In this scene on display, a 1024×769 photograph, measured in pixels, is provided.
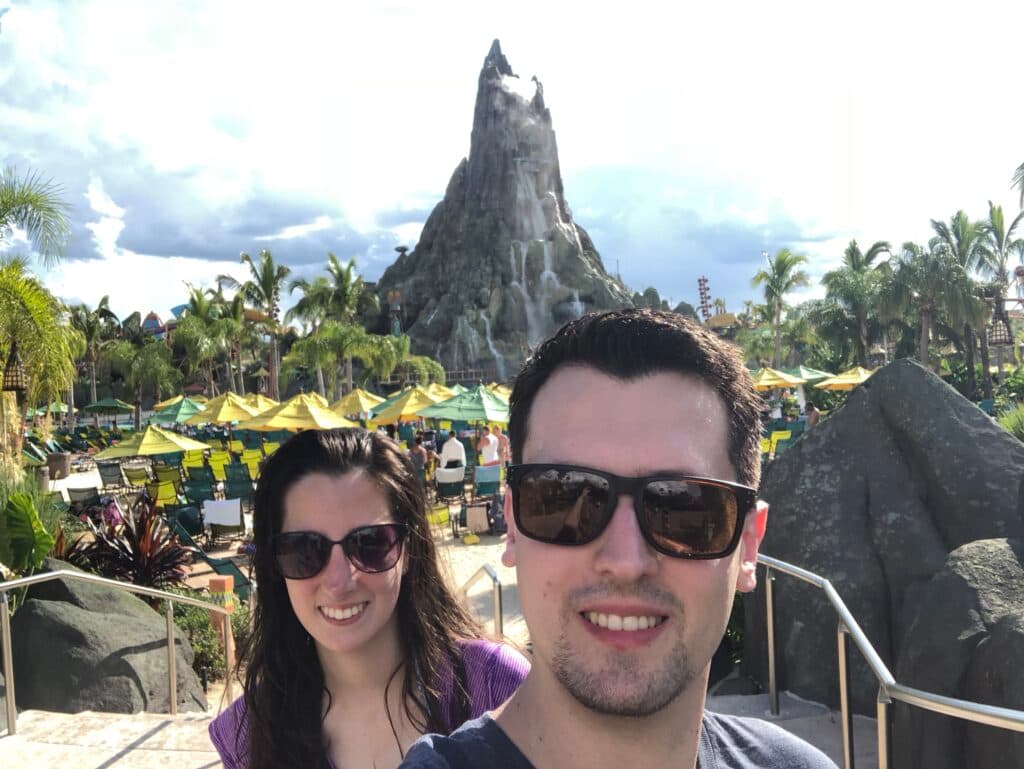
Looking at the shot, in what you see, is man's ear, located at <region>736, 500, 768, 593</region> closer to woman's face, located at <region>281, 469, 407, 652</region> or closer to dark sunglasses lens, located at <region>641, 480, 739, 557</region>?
dark sunglasses lens, located at <region>641, 480, 739, 557</region>

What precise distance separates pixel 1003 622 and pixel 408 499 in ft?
9.54

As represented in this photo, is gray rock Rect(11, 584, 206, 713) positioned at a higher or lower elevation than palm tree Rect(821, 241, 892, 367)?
lower

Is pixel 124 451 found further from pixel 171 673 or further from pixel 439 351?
pixel 439 351

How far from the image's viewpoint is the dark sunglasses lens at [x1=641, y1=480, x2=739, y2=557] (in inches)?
45.2

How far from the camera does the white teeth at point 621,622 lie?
1.08 m

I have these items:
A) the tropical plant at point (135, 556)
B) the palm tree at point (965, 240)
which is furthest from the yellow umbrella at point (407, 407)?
the palm tree at point (965, 240)

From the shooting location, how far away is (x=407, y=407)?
61.6 ft

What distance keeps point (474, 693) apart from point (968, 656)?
9.25 ft

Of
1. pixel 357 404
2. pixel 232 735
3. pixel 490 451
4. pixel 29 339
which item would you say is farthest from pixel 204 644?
pixel 357 404

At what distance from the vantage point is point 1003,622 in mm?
3607

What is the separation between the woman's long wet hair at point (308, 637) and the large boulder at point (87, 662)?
3577 millimetres

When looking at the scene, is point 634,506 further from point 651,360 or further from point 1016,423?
point 1016,423

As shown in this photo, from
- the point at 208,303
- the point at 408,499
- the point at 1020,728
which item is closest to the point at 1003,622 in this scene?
the point at 1020,728

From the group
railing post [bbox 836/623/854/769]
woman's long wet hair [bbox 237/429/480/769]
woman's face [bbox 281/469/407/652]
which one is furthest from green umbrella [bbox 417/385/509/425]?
woman's face [bbox 281/469/407/652]
